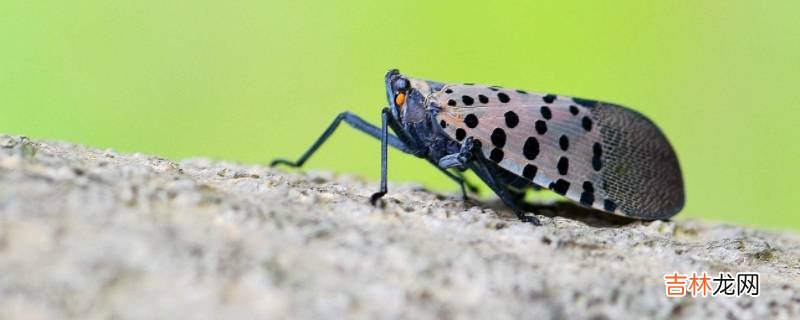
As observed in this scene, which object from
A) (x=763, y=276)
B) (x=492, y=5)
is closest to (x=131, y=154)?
(x=763, y=276)

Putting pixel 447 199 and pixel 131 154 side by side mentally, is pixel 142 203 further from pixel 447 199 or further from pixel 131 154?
pixel 447 199

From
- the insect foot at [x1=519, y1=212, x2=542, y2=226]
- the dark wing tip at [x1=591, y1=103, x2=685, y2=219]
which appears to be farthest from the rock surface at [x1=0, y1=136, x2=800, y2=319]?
the dark wing tip at [x1=591, y1=103, x2=685, y2=219]

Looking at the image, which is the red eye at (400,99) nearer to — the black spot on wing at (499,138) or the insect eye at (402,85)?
the insect eye at (402,85)

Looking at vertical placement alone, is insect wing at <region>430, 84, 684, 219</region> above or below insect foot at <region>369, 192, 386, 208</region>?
above

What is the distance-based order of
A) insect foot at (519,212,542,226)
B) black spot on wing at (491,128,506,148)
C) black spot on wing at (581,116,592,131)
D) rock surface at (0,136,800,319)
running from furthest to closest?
1. black spot on wing at (581,116,592,131)
2. black spot on wing at (491,128,506,148)
3. insect foot at (519,212,542,226)
4. rock surface at (0,136,800,319)

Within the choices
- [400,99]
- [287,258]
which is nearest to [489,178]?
[400,99]

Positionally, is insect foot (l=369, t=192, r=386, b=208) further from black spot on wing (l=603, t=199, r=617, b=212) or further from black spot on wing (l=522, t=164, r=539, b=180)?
black spot on wing (l=603, t=199, r=617, b=212)

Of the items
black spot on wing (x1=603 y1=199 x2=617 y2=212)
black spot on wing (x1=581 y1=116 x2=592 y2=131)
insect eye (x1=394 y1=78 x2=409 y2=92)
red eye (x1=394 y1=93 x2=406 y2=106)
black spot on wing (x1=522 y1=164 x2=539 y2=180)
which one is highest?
insect eye (x1=394 y1=78 x2=409 y2=92)
